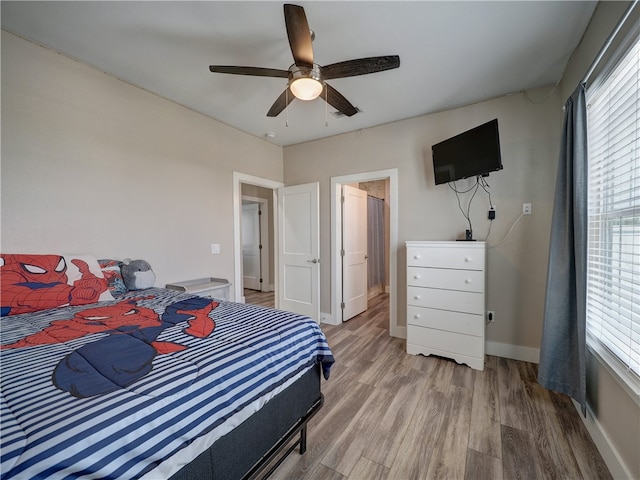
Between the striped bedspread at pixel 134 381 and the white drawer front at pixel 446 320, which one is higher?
the striped bedspread at pixel 134 381

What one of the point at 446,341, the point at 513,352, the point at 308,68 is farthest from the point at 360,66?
the point at 513,352

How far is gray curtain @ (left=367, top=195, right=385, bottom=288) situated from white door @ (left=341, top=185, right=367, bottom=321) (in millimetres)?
712

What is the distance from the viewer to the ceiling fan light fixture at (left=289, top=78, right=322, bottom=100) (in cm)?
170

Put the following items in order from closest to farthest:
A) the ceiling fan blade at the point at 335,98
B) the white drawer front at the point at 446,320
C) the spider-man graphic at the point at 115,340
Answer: the spider-man graphic at the point at 115,340, the ceiling fan blade at the point at 335,98, the white drawer front at the point at 446,320

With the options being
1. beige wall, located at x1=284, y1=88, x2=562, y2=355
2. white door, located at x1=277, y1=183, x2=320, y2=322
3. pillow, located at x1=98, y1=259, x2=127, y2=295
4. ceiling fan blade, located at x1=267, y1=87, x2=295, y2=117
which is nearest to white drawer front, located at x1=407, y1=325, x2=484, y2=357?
beige wall, located at x1=284, y1=88, x2=562, y2=355

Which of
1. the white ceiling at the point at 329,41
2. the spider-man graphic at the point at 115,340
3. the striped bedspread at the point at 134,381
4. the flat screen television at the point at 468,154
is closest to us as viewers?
the striped bedspread at the point at 134,381

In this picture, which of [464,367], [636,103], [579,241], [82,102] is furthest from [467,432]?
[82,102]

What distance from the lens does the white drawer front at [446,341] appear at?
2455mm

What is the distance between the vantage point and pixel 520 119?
102 inches

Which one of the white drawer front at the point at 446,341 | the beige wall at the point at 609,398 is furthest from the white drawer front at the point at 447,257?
the beige wall at the point at 609,398

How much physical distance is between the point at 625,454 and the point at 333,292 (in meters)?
2.81

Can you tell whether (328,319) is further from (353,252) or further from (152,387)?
(152,387)

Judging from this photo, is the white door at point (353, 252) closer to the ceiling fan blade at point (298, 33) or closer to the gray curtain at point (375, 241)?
the gray curtain at point (375, 241)

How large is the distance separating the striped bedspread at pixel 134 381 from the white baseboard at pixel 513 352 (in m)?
2.15
